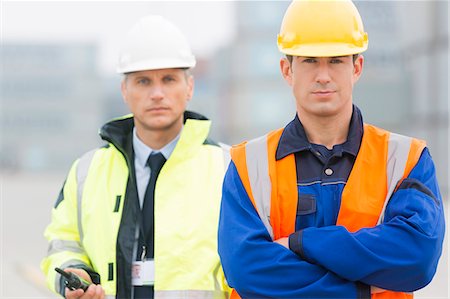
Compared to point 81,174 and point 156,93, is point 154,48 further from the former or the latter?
point 81,174

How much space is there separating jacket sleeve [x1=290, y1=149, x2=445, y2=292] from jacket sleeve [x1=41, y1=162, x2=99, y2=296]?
1.30 metres

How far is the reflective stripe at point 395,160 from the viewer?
2.76 metres

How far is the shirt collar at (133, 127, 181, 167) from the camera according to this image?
388 centimetres

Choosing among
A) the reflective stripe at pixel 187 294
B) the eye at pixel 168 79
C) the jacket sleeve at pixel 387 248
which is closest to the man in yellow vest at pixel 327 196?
the jacket sleeve at pixel 387 248

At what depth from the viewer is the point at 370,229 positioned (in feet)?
8.75

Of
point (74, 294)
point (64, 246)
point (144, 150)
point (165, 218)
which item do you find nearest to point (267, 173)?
point (165, 218)

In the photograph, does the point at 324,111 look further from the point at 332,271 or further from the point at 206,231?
the point at 206,231

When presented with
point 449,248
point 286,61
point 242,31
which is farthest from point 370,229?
point 242,31

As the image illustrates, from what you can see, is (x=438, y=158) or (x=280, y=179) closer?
(x=280, y=179)

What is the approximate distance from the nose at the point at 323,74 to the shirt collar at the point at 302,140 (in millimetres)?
180

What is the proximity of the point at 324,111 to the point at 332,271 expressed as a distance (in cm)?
52

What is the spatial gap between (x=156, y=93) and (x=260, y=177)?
1.13 metres

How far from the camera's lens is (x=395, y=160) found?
2.79m

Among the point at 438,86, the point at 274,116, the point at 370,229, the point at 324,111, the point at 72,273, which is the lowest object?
the point at 274,116
